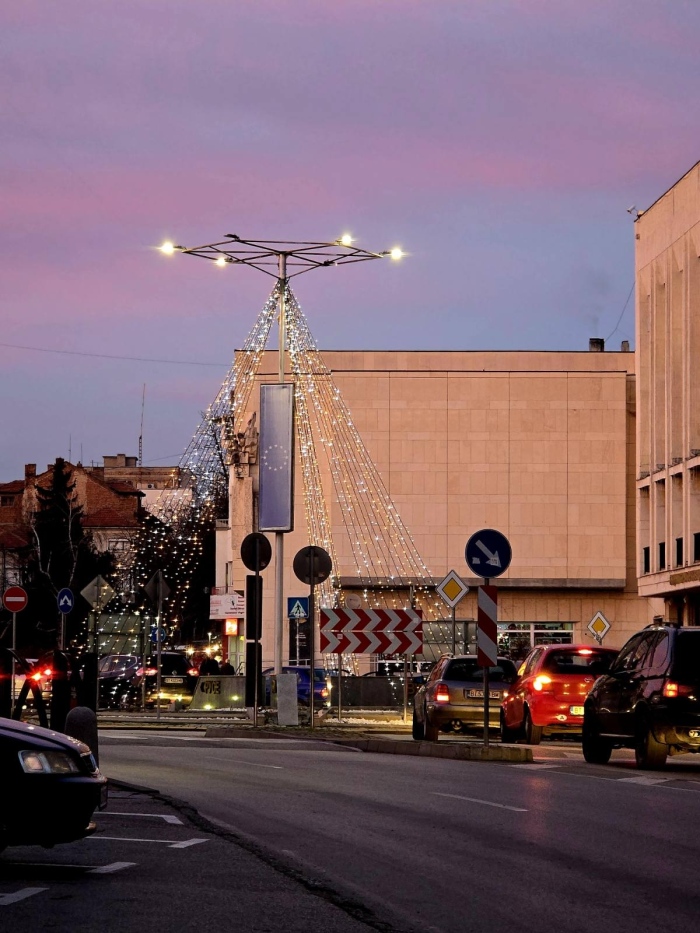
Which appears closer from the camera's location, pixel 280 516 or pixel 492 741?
pixel 492 741

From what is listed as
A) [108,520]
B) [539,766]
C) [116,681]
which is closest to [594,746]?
[539,766]

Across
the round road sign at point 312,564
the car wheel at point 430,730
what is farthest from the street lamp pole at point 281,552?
the car wheel at point 430,730

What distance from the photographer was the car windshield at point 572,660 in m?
26.3

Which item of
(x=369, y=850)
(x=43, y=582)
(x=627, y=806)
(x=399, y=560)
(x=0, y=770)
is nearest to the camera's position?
(x=0, y=770)

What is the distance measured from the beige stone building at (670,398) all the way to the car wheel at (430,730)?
28.8 m

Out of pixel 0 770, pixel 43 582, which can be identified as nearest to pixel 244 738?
pixel 0 770

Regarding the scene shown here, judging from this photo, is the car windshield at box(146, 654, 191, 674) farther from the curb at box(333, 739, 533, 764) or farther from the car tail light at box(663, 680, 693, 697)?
the car tail light at box(663, 680, 693, 697)

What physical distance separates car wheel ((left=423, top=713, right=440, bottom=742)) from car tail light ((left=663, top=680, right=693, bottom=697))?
25.8ft

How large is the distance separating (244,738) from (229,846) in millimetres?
17167

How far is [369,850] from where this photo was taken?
452 inches

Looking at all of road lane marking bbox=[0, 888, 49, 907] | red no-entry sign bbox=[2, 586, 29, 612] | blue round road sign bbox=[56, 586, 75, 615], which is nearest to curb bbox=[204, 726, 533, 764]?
blue round road sign bbox=[56, 586, 75, 615]

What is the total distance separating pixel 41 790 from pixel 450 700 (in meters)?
18.6

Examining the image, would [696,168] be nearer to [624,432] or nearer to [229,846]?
[624,432]

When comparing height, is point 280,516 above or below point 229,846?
above
